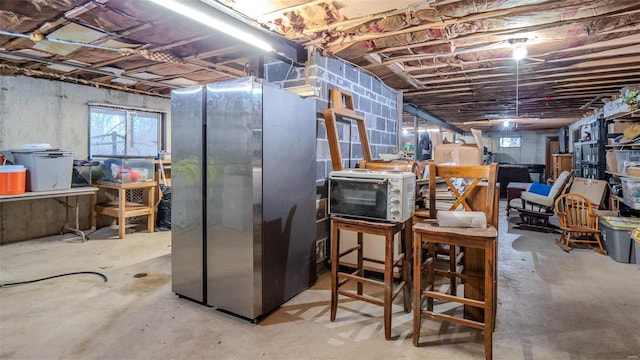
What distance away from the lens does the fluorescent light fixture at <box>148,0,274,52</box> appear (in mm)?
2125

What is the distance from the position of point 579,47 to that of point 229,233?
3.80 metres

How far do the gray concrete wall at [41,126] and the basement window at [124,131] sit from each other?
0.14 metres

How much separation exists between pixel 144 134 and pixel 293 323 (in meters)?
5.36

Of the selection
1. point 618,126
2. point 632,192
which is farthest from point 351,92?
point 618,126

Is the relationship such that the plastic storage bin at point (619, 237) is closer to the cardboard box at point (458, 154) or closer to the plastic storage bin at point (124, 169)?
the cardboard box at point (458, 154)

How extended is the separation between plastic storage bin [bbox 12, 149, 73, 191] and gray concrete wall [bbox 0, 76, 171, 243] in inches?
19.0

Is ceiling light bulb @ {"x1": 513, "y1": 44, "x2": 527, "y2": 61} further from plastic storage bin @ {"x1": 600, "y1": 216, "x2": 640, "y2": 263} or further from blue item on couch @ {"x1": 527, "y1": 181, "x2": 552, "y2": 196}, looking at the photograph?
blue item on couch @ {"x1": 527, "y1": 181, "x2": 552, "y2": 196}

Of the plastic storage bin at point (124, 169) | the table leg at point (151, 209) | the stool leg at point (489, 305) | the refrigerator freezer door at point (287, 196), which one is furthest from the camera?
the table leg at point (151, 209)

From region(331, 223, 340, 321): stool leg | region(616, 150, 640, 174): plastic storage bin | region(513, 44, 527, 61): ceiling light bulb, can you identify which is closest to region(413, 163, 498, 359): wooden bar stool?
region(331, 223, 340, 321): stool leg

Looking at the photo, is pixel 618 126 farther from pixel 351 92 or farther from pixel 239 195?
pixel 239 195

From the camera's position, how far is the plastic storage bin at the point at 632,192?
4363 millimetres

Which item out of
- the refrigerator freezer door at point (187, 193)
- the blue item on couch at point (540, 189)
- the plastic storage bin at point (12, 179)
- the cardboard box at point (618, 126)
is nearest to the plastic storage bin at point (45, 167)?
the plastic storage bin at point (12, 179)

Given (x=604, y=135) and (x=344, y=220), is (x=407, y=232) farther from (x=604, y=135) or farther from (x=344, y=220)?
(x=604, y=135)

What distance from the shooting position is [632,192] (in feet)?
14.6
